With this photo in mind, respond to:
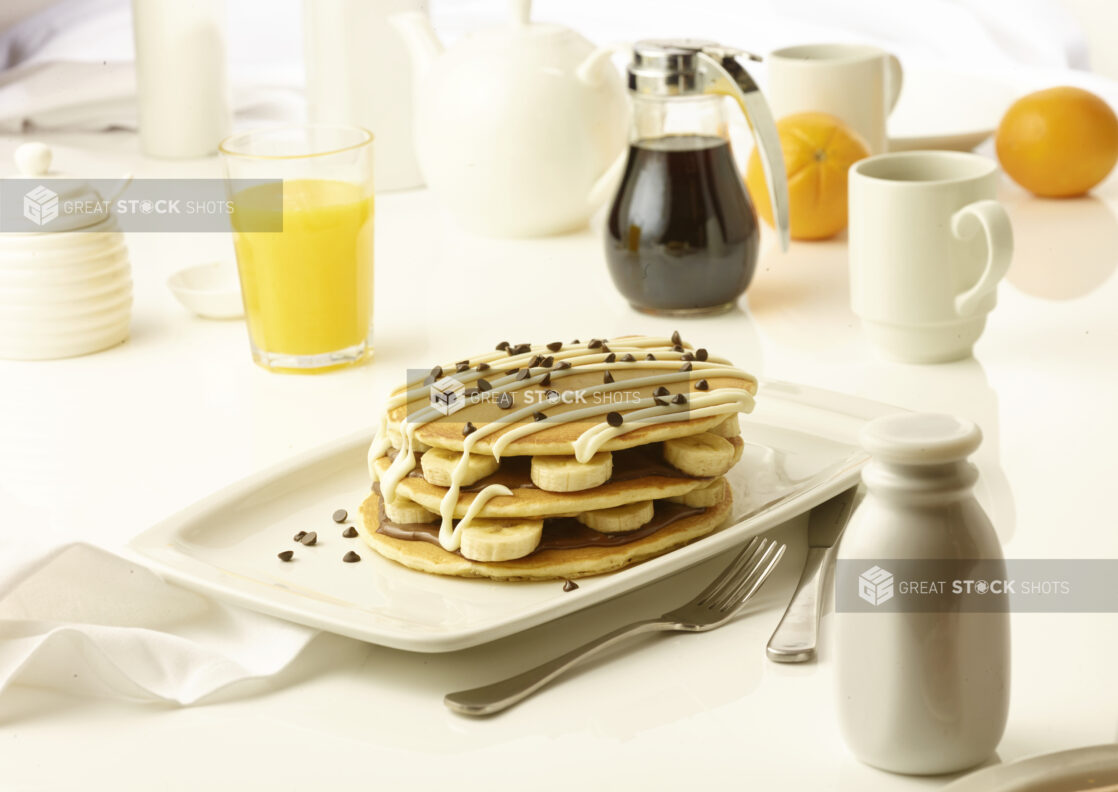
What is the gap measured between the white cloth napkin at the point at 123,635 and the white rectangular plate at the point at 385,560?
0.02m

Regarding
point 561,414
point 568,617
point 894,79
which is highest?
point 894,79

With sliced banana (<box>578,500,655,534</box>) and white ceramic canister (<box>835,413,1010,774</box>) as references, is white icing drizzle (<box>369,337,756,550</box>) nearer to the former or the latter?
sliced banana (<box>578,500,655,534</box>)

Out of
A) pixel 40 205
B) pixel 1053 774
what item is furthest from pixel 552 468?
pixel 40 205

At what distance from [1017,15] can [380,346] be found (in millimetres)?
2151

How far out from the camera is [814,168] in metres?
1.76

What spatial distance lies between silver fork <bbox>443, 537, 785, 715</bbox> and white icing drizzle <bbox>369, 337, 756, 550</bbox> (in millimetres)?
107

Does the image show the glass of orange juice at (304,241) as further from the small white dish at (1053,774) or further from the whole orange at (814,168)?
the small white dish at (1053,774)

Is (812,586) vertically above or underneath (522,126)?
underneath

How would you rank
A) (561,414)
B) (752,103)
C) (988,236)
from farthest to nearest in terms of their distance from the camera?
(752,103) < (988,236) < (561,414)

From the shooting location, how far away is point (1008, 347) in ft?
4.82

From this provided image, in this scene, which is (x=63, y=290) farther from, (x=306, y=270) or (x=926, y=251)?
(x=926, y=251)

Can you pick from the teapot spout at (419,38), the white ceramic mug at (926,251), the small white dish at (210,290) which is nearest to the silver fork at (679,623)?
the white ceramic mug at (926,251)

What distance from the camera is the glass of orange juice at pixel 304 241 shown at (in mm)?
1418

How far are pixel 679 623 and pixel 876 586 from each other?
0.21 m
